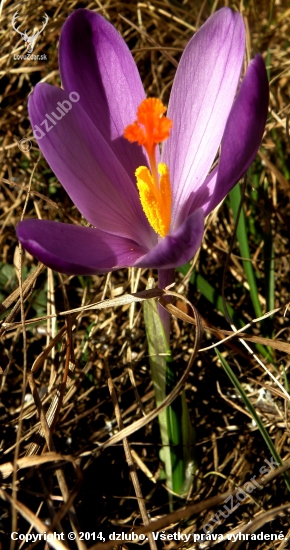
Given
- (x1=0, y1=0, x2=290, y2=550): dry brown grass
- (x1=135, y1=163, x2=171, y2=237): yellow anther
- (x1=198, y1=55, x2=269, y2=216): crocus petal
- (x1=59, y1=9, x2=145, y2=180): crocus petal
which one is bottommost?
(x1=0, y1=0, x2=290, y2=550): dry brown grass

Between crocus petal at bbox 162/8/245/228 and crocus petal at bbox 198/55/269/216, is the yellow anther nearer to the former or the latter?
crocus petal at bbox 162/8/245/228

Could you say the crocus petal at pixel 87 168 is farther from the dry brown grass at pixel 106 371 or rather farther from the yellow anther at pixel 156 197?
the dry brown grass at pixel 106 371

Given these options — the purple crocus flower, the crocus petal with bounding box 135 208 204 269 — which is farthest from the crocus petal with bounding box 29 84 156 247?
the crocus petal with bounding box 135 208 204 269

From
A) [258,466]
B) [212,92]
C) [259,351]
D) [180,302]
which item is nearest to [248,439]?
[258,466]

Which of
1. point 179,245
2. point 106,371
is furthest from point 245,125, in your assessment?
point 106,371

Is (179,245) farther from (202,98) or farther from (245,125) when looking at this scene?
(202,98)

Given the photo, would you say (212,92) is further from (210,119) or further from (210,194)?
(210,194)

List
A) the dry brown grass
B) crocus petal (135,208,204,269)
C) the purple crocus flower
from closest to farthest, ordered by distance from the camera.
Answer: crocus petal (135,208,204,269) → the purple crocus flower → the dry brown grass
